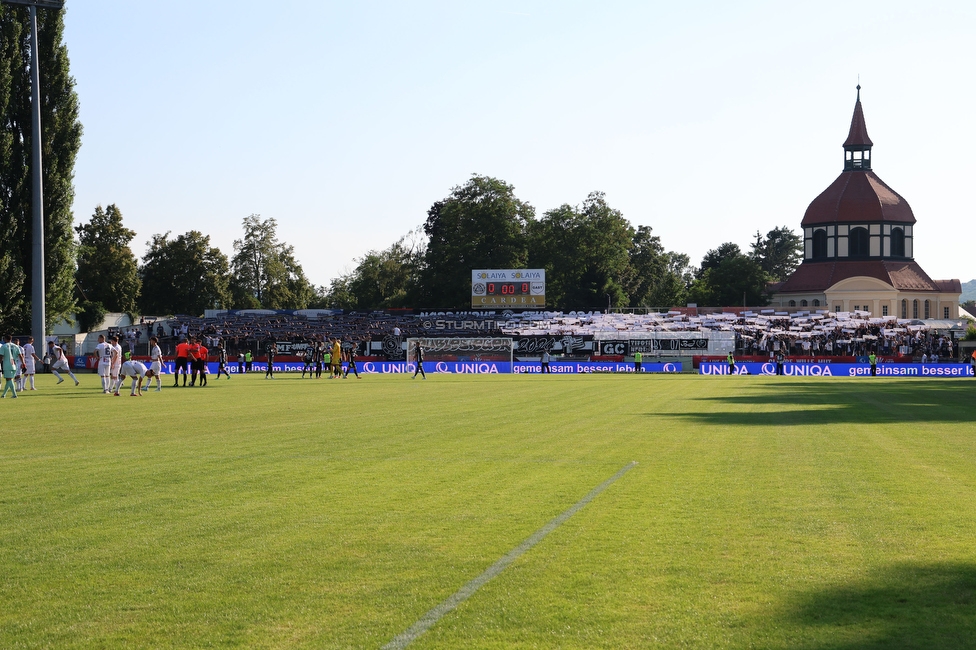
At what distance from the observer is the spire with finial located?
11606 centimetres

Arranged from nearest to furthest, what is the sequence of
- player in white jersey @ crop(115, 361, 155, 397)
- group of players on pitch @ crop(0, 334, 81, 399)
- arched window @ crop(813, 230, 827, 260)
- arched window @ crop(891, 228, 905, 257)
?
1. group of players on pitch @ crop(0, 334, 81, 399)
2. player in white jersey @ crop(115, 361, 155, 397)
3. arched window @ crop(891, 228, 905, 257)
4. arched window @ crop(813, 230, 827, 260)

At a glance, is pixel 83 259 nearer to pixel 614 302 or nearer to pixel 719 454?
pixel 614 302

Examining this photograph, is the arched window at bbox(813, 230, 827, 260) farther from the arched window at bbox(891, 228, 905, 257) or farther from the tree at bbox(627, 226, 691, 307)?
the tree at bbox(627, 226, 691, 307)

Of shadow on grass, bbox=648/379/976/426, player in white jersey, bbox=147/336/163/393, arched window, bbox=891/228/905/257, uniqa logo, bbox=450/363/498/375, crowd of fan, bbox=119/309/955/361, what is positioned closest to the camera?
shadow on grass, bbox=648/379/976/426

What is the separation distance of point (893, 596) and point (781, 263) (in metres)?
177

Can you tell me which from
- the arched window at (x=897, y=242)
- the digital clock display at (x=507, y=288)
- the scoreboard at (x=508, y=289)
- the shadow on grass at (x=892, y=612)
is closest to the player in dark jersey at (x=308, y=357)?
the scoreboard at (x=508, y=289)

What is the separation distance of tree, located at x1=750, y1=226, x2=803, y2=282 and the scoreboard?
9901 centimetres

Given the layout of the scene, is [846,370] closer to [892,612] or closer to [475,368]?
[475,368]

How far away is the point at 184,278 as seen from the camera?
106125 mm

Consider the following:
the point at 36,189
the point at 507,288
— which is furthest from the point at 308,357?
the point at 507,288

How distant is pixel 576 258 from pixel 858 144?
1398 inches

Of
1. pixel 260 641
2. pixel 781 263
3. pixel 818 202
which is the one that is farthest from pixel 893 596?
pixel 781 263

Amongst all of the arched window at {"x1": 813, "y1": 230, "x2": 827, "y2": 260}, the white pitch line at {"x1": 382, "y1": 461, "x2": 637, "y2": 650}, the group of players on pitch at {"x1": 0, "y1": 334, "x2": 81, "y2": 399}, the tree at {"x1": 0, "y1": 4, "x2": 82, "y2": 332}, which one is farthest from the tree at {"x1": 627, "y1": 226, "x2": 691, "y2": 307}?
the white pitch line at {"x1": 382, "y1": 461, "x2": 637, "y2": 650}

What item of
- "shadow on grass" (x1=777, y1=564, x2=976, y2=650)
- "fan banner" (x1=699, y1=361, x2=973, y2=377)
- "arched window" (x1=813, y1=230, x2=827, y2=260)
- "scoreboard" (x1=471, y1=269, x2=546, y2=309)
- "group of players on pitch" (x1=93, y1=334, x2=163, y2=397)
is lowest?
"fan banner" (x1=699, y1=361, x2=973, y2=377)
